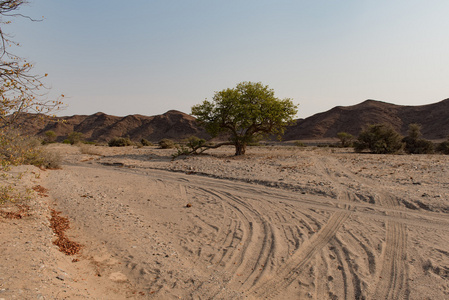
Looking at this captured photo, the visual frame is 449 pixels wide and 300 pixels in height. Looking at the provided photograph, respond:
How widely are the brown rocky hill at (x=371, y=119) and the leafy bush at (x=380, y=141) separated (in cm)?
3464

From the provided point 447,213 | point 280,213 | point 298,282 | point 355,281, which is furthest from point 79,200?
point 447,213

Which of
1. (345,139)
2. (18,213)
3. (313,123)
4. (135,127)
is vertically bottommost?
(18,213)

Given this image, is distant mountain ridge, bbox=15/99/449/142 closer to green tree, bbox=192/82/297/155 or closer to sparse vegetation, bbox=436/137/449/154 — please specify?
sparse vegetation, bbox=436/137/449/154

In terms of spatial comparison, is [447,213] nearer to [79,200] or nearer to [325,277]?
[325,277]

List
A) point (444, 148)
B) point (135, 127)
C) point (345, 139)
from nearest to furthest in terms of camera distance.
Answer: point (444, 148) < point (345, 139) < point (135, 127)

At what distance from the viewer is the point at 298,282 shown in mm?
4227

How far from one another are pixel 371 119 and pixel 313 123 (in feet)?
46.3

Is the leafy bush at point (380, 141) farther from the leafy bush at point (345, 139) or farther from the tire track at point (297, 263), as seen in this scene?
the tire track at point (297, 263)

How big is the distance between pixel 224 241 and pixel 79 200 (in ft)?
16.5

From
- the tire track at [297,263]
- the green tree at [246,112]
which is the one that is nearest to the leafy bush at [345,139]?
the green tree at [246,112]

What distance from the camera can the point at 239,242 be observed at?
219 inches

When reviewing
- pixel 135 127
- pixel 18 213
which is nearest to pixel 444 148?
pixel 18 213

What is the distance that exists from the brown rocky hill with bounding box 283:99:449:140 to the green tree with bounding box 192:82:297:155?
134ft

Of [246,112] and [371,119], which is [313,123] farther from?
[246,112]
